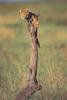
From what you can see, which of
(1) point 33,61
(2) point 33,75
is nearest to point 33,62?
(1) point 33,61

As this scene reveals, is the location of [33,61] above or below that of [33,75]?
above

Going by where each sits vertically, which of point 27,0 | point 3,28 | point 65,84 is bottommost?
point 27,0

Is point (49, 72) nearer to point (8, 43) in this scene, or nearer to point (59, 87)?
point (59, 87)

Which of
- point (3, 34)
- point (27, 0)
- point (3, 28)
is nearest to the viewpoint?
point (3, 34)

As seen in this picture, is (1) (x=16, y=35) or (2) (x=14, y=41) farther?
(1) (x=16, y=35)

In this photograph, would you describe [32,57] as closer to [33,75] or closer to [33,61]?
[33,61]

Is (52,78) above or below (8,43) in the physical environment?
above

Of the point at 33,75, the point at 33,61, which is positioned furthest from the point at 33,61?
the point at 33,75

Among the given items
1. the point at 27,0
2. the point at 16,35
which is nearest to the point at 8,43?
the point at 16,35

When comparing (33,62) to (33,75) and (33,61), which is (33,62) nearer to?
(33,61)

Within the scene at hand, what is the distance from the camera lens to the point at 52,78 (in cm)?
946

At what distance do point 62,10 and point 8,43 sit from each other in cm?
1126

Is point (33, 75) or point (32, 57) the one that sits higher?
point (32, 57)

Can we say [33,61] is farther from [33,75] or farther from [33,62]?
[33,75]
